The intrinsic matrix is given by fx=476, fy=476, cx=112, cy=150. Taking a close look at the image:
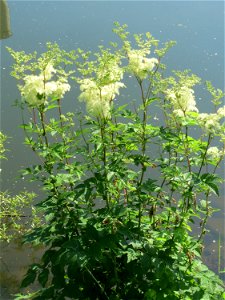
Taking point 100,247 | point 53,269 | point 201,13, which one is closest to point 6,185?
point 53,269

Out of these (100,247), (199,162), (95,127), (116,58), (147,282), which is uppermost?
(116,58)

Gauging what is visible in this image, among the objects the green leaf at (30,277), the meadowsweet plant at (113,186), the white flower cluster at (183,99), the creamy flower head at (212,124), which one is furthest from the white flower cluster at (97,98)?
the green leaf at (30,277)

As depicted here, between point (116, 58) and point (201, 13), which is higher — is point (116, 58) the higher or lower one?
the lower one

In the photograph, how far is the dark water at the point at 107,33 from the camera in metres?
5.99

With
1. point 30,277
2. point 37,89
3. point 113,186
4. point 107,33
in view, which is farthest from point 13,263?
point 107,33

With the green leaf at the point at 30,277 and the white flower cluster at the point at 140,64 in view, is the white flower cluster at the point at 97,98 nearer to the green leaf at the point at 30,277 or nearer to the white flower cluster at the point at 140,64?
the white flower cluster at the point at 140,64

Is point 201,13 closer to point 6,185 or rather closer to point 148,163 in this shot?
point 6,185

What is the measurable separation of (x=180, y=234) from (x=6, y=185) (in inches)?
129

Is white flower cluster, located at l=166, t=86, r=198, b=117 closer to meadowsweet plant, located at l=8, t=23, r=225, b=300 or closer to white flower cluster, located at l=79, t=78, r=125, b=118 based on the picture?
meadowsweet plant, located at l=8, t=23, r=225, b=300

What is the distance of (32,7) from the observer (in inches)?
514

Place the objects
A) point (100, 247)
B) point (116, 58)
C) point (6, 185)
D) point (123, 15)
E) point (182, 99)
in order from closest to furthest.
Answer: point (100, 247) → point (182, 99) → point (116, 58) → point (6, 185) → point (123, 15)

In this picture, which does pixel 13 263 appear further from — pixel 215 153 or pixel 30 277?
pixel 215 153

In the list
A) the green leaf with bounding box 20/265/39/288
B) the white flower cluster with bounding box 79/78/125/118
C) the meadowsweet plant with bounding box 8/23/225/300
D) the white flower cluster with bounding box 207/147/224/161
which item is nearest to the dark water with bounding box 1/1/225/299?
the green leaf with bounding box 20/265/39/288

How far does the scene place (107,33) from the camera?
10523 mm
